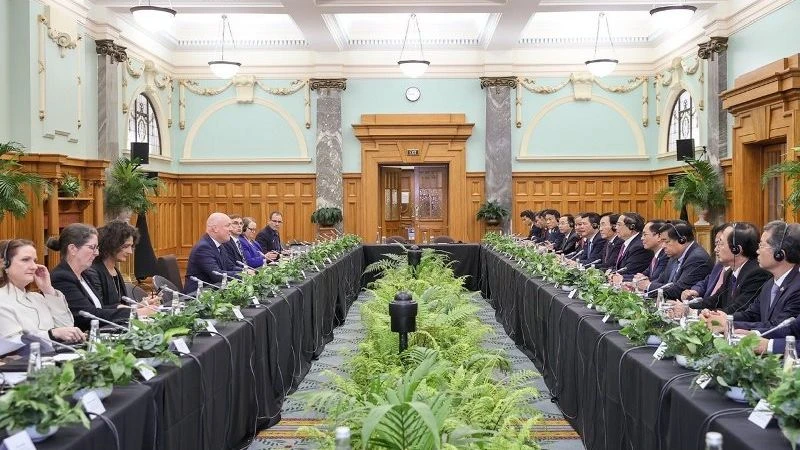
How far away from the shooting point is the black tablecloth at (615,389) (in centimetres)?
280

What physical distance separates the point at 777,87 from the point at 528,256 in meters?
3.55

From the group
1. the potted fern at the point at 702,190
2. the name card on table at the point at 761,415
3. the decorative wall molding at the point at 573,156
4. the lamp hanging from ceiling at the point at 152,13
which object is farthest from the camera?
the decorative wall molding at the point at 573,156

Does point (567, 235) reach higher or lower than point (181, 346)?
A: higher

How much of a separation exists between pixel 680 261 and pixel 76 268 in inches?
188

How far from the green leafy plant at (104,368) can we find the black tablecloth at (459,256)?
1090 cm

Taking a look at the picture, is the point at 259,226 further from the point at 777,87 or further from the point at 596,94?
the point at 777,87

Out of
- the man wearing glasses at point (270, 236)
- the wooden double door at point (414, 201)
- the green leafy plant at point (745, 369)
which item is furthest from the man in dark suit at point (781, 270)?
the wooden double door at point (414, 201)

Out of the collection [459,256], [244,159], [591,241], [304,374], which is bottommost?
[304,374]

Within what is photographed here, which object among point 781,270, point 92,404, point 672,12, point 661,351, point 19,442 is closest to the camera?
point 19,442

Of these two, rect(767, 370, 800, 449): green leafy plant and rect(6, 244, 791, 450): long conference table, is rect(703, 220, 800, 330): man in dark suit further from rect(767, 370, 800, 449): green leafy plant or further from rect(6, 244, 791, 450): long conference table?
rect(767, 370, 800, 449): green leafy plant

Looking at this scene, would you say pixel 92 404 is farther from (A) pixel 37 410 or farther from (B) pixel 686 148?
(B) pixel 686 148

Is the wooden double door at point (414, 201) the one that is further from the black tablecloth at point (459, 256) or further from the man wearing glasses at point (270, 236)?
the man wearing glasses at point (270, 236)

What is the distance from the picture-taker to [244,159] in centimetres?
1644

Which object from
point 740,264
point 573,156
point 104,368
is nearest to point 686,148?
point 573,156
